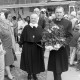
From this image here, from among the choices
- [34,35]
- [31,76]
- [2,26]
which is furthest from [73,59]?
[2,26]

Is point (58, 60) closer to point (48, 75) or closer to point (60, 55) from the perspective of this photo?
point (60, 55)

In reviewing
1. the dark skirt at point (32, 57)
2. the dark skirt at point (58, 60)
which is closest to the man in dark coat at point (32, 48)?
the dark skirt at point (32, 57)

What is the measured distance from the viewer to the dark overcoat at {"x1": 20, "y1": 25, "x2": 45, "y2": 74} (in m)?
4.83

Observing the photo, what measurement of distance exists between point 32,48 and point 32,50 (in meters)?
0.05

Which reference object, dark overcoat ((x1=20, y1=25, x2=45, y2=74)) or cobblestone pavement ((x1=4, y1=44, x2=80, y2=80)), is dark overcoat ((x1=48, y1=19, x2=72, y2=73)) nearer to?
dark overcoat ((x1=20, y1=25, x2=45, y2=74))

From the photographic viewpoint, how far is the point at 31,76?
5.46m

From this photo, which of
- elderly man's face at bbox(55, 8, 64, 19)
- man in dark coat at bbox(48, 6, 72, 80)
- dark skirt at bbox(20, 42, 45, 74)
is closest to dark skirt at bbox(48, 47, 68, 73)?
man in dark coat at bbox(48, 6, 72, 80)

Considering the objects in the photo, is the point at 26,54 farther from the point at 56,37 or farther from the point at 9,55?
the point at 56,37

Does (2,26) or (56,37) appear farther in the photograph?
(2,26)

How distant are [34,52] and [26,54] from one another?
0.22 meters

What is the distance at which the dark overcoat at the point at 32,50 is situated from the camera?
190 inches

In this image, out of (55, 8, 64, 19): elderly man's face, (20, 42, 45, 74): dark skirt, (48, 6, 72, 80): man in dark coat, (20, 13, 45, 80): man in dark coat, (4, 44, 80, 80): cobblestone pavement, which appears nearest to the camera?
(55, 8, 64, 19): elderly man's face

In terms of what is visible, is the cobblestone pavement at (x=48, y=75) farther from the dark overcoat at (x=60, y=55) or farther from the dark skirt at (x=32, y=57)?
the dark overcoat at (x=60, y=55)

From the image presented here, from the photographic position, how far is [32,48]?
4906mm
